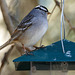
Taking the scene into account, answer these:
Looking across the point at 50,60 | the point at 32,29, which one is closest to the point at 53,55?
the point at 50,60

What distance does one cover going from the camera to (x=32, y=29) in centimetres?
270

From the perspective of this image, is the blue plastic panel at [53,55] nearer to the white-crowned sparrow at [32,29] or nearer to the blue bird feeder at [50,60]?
the blue bird feeder at [50,60]

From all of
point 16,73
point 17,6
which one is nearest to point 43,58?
point 16,73

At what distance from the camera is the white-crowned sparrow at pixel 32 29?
105 inches

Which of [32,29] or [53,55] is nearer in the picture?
[53,55]

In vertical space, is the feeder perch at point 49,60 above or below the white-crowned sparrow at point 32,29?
below

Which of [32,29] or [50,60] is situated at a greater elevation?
[32,29]

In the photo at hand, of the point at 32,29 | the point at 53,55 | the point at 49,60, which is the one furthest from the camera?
the point at 32,29

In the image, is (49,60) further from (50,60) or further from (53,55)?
(53,55)

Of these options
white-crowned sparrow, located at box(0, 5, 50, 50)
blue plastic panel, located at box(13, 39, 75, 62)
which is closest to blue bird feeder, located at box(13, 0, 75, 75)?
blue plastic panel, located at box(13, 39, 75, 62)

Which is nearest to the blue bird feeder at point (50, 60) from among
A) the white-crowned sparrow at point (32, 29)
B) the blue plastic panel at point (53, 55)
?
the blue plastic panel at point (53, 55)

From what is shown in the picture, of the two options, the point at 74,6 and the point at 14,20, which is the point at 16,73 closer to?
the point at 14,20

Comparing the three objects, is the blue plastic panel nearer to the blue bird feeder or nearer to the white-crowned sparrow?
the blue bird feeder

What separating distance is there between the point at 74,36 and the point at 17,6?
133cm
